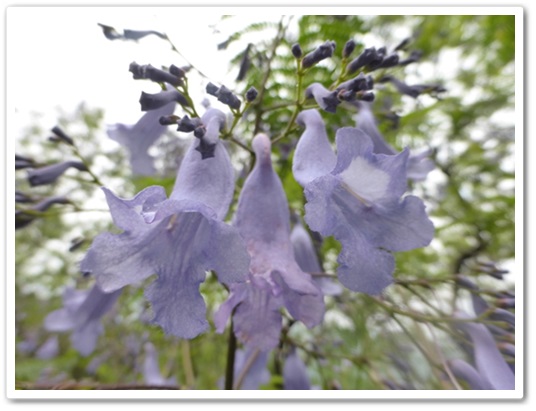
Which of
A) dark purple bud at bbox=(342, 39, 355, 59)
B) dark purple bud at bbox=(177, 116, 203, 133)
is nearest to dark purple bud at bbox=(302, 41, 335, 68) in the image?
dark purple bud at bbox=(342, 39, 355, 59)

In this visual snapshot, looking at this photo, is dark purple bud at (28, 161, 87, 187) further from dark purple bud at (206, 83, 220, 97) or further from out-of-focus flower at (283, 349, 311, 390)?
out-of-focus flower at (283, 349, 311, 390)

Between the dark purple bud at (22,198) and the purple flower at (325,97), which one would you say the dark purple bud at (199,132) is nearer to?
the purple flower at (325,97)

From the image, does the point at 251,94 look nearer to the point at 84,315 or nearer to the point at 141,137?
the point at 141,137

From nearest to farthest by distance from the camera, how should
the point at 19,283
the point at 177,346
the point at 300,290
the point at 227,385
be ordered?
the point at 300,290, the point at 227,385, the point at 177,346, the point at 19,283

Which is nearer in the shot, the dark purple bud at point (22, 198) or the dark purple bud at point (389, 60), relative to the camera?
the dark purple bud at point (389, 60)

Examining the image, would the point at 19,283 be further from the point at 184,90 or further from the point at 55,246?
the point at 184,90

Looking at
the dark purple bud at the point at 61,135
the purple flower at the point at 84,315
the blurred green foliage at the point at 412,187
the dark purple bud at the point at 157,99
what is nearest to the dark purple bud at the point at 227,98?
the dark purple bud at the point at 157,99

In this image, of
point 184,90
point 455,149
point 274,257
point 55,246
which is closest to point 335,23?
point 184,90

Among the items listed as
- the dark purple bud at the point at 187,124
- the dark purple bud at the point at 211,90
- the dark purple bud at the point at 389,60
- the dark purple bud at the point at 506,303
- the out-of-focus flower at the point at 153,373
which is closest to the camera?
the dark purple bud at the point at 187,124
